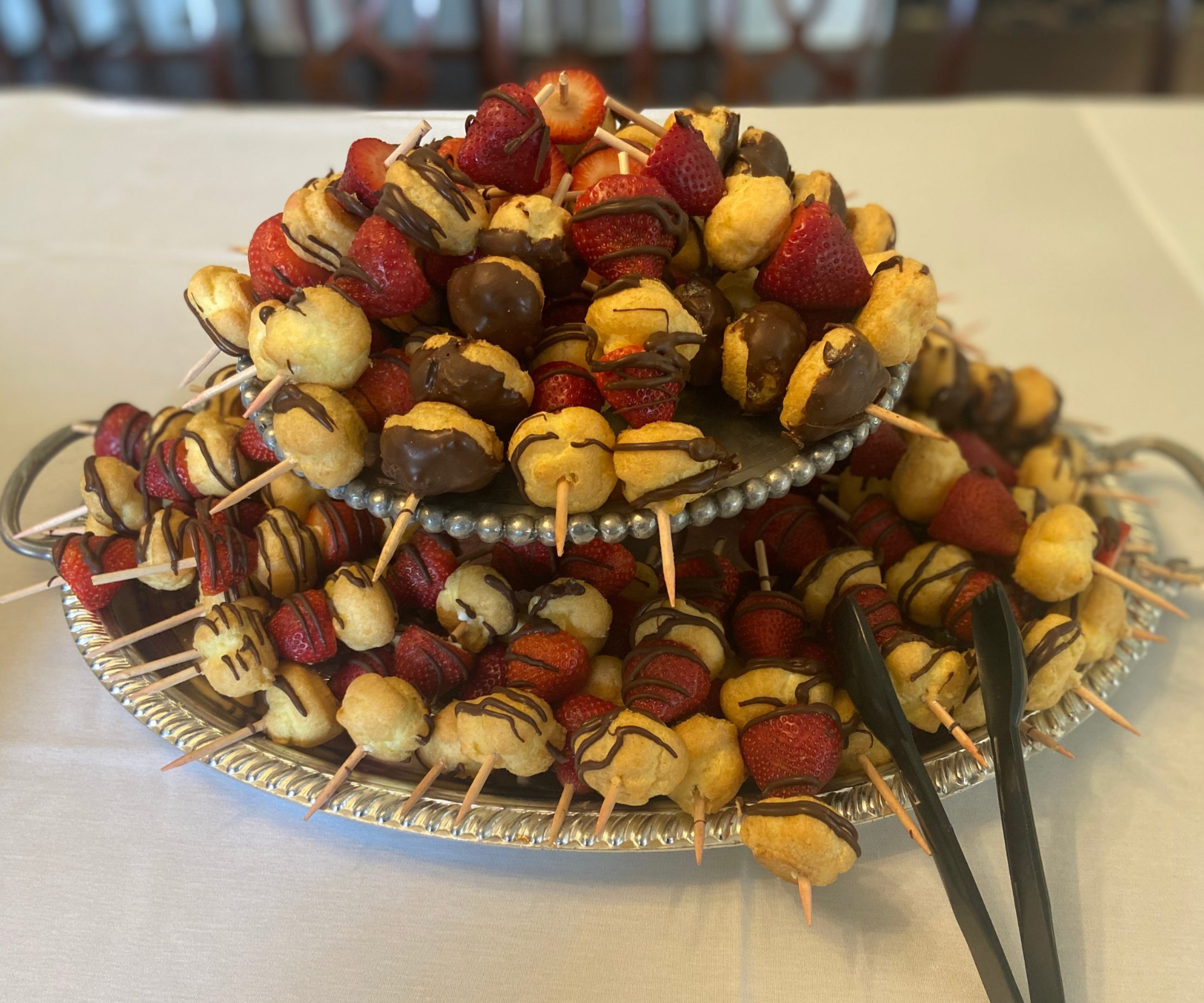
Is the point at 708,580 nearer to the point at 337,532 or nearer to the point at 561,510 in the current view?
the point at 561,510

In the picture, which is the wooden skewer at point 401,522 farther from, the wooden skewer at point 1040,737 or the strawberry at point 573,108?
the wooden skewer at point 1040,737

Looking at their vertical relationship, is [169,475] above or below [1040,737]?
above

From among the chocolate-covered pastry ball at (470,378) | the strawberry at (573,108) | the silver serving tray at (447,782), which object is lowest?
the silver serving tray at (447,782)

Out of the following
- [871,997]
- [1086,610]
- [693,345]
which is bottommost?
[871,997]

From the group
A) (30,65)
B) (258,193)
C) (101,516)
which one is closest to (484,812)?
(101,516)

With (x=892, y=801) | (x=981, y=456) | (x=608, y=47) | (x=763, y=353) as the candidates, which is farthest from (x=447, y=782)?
(x=608, y=47)

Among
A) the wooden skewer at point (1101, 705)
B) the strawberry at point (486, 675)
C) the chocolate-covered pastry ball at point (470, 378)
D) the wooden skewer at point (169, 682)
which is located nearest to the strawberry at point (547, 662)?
the strawberry at point (486, 675)

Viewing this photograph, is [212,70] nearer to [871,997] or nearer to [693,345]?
[693,345]
